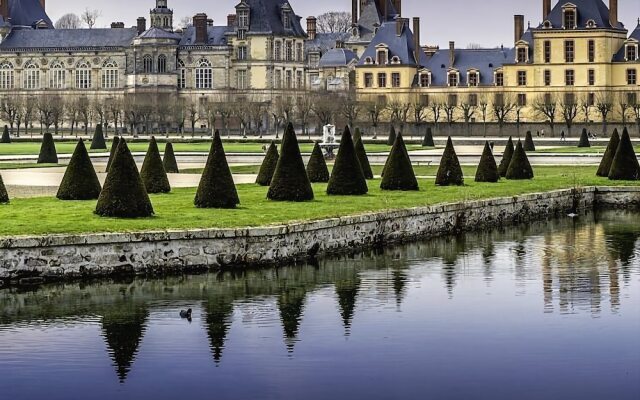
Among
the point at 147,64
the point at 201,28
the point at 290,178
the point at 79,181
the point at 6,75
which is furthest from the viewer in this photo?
the point at 6,75

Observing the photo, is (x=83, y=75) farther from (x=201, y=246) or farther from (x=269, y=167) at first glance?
(x=201, y=246)

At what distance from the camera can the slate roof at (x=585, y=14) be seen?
270 feet

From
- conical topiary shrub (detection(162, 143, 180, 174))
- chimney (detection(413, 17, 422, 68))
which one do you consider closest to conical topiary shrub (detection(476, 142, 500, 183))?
conical topiary shrub (detection(162, 143, 180, 174))

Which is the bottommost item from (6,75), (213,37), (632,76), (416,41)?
(632,76)

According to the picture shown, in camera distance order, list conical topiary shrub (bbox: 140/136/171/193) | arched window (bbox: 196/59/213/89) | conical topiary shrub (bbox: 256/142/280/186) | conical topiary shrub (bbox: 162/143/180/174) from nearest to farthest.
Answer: conical topiary shrub (bbox: 140/136/171/193), conical topiary shrub (bbox: 256/142/280/186), conical topiary shrub (bbox: 162/143/180/174), arched window (bbox: 196/59/213/89)

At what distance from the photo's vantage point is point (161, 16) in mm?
108000

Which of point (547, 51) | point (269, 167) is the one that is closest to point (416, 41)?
point (547, 51)

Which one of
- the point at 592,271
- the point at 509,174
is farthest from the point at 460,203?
the point at 509,174

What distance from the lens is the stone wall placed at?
66.6ft

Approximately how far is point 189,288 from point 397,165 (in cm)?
1050

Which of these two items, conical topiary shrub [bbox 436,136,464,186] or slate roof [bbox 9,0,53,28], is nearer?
conical topiary shrub [bbox 436,136,464,186]

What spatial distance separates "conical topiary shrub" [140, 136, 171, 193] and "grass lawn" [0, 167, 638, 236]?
403 millimetres

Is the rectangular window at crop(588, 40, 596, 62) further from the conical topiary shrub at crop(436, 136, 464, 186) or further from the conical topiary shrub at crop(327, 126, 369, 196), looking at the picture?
the conical topiary shrub at crop(327, 126, 369, 196)

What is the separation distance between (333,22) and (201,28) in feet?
135
